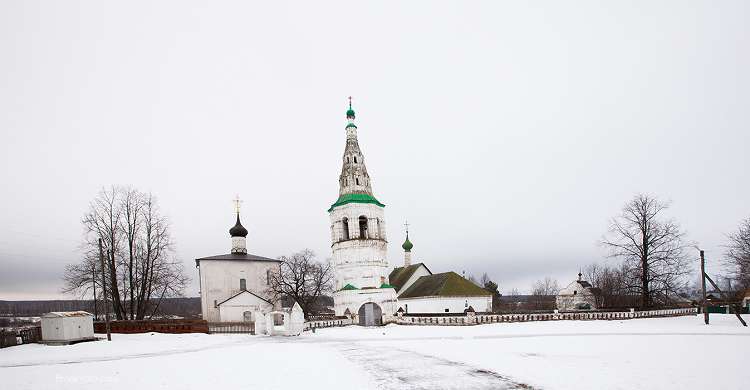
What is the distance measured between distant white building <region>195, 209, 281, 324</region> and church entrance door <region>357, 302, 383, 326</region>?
1007cm

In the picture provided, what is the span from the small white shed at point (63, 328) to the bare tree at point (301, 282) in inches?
797

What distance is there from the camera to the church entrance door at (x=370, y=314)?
41312mm

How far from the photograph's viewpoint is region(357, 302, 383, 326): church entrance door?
41312mm

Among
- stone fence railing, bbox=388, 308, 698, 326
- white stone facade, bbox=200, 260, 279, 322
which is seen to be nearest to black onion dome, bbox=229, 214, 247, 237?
white stone facade, bbox=200, 260, 279, 322

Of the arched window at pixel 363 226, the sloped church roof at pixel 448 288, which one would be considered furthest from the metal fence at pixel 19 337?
the sloped church roof at pixel 448 288

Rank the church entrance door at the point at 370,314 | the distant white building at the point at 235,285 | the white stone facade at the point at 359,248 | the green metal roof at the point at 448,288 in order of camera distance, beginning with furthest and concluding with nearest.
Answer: the distant white building at the point at 235,285 → the white stone facade at the point at 359,248 → the green metal roof at the point at 448,288 → the church entrance door at the point at 370,314

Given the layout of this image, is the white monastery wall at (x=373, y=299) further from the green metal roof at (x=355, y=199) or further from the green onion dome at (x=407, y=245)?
the green onion dome at (x=407, y=245)

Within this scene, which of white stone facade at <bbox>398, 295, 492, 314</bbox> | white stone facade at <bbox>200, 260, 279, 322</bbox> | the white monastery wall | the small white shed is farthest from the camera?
white stone facade at <bbox>200, 260, 279, 322</bbox>

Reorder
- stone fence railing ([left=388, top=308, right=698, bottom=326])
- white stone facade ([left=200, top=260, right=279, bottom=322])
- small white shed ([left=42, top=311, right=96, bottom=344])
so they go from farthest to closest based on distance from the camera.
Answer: white stone facade ([left=200, top=260, right=279, bottom=322]) < stone fence railing ([left=388, top=308, right=698, bottom=326]) < small white shed ([left=42, top=311, right=96, bottom=344])

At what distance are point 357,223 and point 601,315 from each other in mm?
22401

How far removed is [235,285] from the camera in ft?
160

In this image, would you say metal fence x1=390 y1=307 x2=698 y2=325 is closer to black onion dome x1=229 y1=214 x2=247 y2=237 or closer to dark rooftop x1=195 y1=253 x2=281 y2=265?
dark rooftop x1=195 y1=253 x2=281 y2=265

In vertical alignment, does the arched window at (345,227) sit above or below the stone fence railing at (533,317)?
above

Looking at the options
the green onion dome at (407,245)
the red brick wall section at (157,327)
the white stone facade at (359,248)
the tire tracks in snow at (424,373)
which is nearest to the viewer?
the tire tracks in snow at (424,373)
